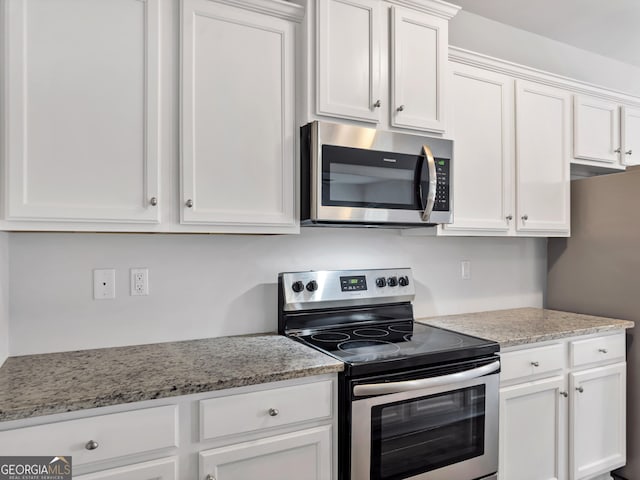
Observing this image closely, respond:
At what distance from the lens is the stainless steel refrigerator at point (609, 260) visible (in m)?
2.33

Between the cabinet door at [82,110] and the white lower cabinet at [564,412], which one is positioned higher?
the cabinet door at [82,110]

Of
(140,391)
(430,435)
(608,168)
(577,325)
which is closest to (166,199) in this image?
(140,391)

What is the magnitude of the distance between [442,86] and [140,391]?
183 cm

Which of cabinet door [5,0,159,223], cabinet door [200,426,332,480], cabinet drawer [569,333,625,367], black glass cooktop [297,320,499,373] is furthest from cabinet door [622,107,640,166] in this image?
cabinet door [5,0,159,223]

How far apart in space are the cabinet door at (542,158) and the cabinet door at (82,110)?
1942mm

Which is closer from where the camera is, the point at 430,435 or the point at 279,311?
the point at 430,435

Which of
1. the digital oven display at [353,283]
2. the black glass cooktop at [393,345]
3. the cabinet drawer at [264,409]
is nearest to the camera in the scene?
the cabinet drawer at [264,409]

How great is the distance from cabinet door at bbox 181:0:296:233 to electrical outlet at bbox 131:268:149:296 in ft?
1.26

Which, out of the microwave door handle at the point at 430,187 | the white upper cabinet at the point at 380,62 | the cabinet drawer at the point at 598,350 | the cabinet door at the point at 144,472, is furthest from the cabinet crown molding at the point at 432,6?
the cabinet door at the point at 144,472

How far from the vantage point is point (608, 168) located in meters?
2.79

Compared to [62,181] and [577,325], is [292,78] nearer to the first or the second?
[62,181]

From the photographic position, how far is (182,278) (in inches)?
73.9

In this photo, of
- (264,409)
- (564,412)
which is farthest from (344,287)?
(564,412)

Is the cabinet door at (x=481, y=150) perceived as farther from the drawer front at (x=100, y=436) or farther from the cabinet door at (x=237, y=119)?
the drawer front at (x=100, y=436)
